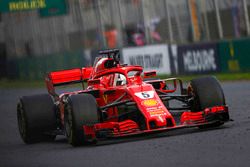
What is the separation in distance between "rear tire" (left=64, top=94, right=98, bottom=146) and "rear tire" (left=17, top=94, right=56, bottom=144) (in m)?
1.72

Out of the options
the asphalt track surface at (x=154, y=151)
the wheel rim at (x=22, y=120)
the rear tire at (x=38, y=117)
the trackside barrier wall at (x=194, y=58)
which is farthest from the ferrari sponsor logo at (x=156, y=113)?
the trackside barrier wall at (x=194, y=58)

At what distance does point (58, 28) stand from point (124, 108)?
3130cm

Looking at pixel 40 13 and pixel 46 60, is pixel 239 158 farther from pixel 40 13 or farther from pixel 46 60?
pixel 40 13

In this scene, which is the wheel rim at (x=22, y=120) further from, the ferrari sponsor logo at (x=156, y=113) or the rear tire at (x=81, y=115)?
the ferrari sponsor logo at (x=156, y=113)

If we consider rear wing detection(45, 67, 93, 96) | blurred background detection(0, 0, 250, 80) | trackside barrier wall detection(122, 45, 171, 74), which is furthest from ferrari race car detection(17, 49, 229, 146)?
trackside barrier wall detection(122, 45, 171, 74)

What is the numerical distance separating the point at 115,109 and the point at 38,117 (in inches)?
58.0

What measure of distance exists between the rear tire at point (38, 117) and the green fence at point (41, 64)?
2377cm

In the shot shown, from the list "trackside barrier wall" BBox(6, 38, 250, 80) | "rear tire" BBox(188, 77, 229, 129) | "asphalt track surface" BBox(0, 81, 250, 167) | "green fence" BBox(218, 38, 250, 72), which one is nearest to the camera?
"asphalt track surface" BBox(0, 81, 250, 167)

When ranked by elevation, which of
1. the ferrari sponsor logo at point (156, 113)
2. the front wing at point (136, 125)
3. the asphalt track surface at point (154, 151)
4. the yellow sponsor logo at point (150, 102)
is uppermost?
the yellow sponsor logo at point (150, 102)

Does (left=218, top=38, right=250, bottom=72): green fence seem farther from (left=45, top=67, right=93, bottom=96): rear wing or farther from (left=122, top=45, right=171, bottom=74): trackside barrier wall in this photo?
(left=45, top=67, right=93, bottom=96): rear wing

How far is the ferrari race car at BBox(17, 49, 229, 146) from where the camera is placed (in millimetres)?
11602

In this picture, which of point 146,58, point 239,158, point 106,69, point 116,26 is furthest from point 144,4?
point 239,158

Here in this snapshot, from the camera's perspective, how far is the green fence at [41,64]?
38.7 metres

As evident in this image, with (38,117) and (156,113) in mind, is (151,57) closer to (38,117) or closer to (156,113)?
(38,117)
